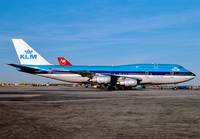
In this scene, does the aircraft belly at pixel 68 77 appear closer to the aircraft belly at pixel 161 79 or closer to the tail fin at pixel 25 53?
the tail fin at pixel 25 53

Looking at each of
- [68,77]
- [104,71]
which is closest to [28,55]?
[68,77]

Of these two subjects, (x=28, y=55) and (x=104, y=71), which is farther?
(x=28, y=55)

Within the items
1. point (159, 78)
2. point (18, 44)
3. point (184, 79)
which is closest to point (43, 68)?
point (18, 44)

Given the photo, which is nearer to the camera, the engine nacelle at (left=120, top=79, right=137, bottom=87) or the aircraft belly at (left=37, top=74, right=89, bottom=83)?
the engine nacelle at (left=120, top=79, right=137, bottom=87)

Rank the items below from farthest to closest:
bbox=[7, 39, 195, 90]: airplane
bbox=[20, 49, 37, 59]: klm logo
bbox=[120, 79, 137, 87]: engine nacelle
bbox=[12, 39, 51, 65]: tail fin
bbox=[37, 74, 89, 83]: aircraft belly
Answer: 1. bbox=[20, 49, 37, 59]: klm logo
2. bbox=[12, 39, 51, 65]: tail fin
3. bbox=[37, 74, 89, 83]: aircraft belly
4. bbox=[7, 39, 195, 90]: airplane
5. bbox=[120, 79, 137, 87]: engine nacelle

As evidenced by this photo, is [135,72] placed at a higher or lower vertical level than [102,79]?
higher

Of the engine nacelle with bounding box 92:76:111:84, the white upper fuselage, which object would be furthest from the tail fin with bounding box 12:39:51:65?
the engine nacelle with bounding box 92:76:111:84

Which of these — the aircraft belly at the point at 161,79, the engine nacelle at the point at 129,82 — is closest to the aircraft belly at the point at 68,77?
the engine nacelle at the point at 129,82

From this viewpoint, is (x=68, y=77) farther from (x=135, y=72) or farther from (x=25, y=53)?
(x=135, y=72)

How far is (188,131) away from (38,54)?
37.2m

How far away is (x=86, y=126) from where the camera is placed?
6.58m

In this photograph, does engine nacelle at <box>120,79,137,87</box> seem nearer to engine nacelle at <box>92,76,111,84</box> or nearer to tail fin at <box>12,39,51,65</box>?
engine nacelle at <box>92,76,111,84</box>

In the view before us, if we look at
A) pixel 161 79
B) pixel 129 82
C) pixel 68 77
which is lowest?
pixel 129 82

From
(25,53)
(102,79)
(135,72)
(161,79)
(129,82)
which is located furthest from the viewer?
(25,53)
